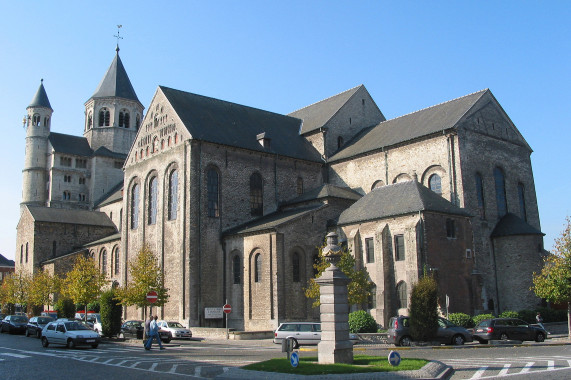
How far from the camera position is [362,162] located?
141ft

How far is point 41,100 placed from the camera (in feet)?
230

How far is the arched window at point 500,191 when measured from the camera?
3897cm

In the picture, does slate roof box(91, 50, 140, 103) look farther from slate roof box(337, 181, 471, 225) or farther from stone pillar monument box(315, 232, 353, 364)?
stone pillar monument box(315, 232, 353, 364)

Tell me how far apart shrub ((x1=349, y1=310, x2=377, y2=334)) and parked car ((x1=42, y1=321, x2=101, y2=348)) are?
43.1 feet

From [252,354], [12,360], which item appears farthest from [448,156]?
[12,360]

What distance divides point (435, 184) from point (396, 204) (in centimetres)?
554

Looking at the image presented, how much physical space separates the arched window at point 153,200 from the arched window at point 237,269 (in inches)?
326

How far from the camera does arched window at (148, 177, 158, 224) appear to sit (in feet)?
139

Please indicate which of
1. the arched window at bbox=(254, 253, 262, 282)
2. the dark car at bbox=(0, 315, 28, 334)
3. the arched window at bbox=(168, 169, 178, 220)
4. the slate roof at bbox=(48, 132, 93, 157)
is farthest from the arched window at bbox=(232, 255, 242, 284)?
the slate roof at bbox=(48, 132, 93, 157)

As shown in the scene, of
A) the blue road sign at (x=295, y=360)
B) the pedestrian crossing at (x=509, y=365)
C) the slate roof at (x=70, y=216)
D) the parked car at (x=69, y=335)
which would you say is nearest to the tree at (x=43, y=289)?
the slate roof at (x=70, y=216)

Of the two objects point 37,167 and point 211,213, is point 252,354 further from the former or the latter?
point 37,167

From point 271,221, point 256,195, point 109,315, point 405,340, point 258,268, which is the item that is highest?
point 256,195

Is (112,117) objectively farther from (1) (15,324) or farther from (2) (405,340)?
(2) (405,340)

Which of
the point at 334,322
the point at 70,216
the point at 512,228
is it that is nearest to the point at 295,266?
the point at 512,228
